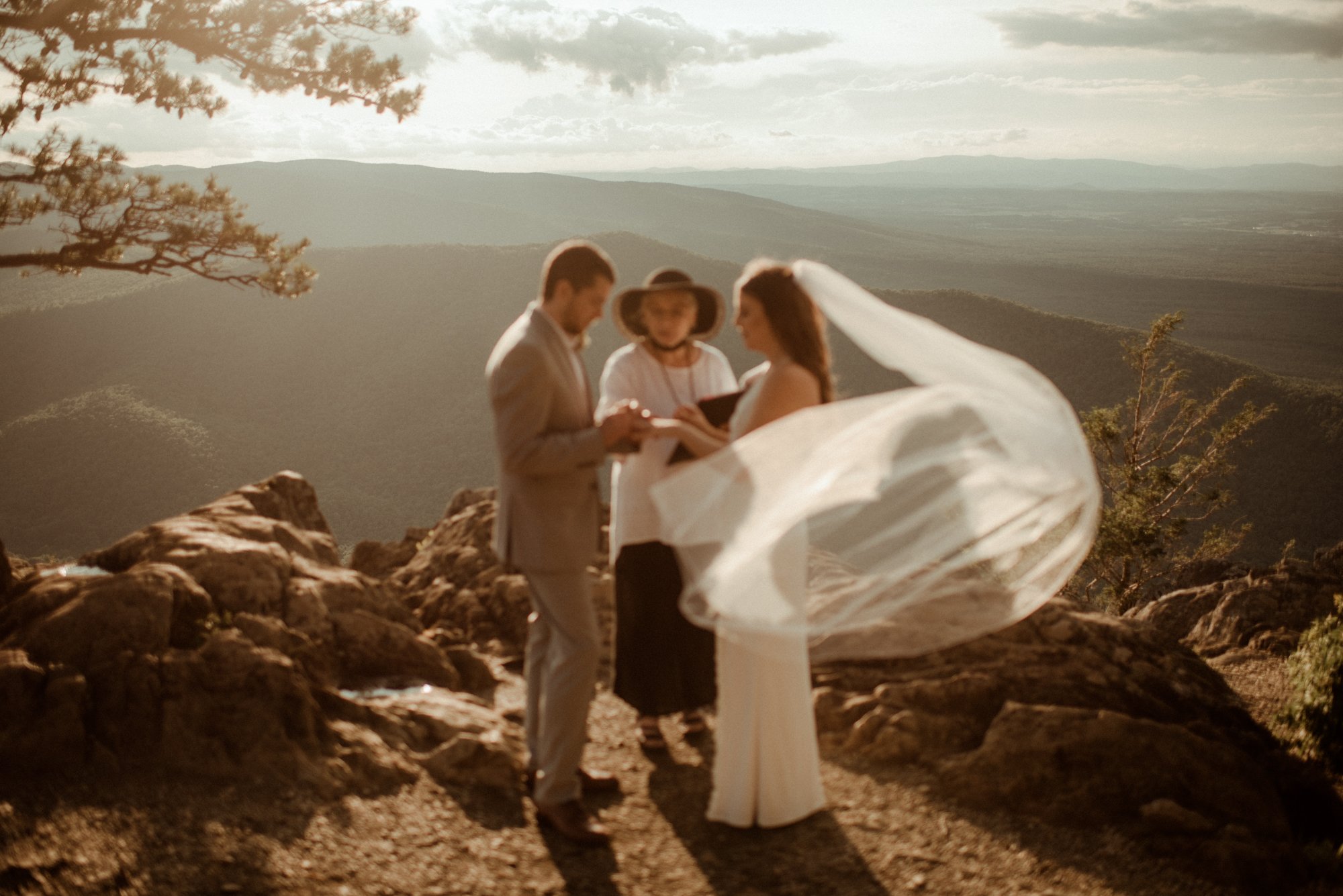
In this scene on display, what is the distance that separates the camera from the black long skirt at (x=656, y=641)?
4.56 m

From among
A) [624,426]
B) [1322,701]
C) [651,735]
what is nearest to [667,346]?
[624,426]

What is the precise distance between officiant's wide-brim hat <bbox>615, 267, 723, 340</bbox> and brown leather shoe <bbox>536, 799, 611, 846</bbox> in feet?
6.56

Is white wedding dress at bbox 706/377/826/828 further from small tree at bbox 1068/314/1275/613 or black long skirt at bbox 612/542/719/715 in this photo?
small tree at bbox 1068/314/1275/613

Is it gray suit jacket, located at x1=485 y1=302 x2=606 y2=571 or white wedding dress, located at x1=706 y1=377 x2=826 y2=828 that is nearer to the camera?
gray suit jacket, located at x1=485 y1=302 x2=606 y2=571

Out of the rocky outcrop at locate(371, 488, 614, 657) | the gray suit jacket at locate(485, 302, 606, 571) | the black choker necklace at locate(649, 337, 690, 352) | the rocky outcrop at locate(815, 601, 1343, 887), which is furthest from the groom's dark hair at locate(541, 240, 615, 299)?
the rocky outcrop at locate(371, 488, 614, 657)

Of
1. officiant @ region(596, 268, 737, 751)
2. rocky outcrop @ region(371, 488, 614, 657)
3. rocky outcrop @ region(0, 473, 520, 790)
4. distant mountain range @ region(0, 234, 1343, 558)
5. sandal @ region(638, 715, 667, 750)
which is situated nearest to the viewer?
rocky outcrop @ region(0, 473, 520, 790)

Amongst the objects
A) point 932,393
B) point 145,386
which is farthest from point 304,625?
point 145,386

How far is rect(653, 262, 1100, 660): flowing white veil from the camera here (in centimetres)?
358

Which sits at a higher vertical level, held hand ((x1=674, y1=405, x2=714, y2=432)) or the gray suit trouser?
held hand ((x1=674, y1=405, x2=714, y2=432))

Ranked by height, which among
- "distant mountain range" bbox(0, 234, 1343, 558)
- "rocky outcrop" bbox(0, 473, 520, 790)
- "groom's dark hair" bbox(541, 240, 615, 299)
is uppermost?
"groom's dark hair" bbox(541, 240, 615, 299)

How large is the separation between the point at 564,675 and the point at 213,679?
65.8 inches

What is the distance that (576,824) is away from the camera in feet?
12.6

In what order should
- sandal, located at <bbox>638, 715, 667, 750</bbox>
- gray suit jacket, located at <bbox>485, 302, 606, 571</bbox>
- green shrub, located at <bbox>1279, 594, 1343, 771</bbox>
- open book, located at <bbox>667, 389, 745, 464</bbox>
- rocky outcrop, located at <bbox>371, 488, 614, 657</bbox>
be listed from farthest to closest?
rocky outcrop, located at <bbox>371, 488, 614, 657</bbox>, green shrub, located at <bbox>1279, 594, 1343, 771</bbox>, sandal, located at <bbox>638, 715, 667, 750</bbox>, open book, located at <bbox>667, 389, 745, 464</bbox>, gray suit jacket, located at <bbox>485, 302, 606, 571</bbox>

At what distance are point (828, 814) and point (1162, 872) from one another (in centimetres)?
135
